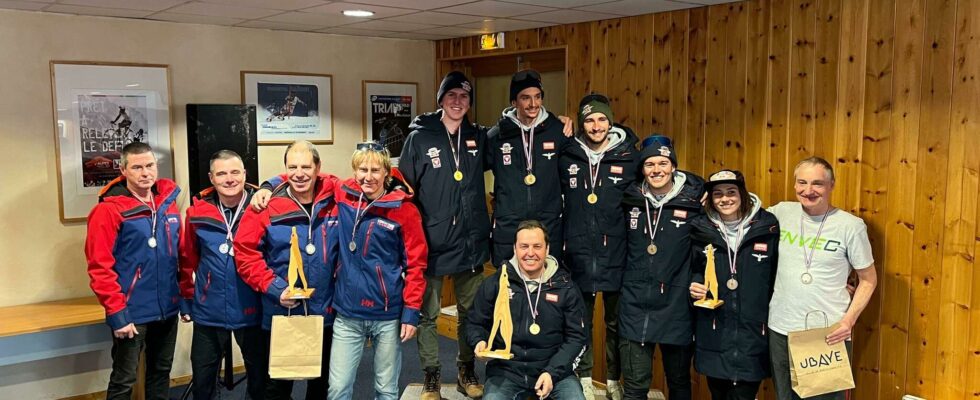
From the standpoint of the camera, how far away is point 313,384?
370 centimetres

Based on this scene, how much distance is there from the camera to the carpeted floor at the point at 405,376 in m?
4.68

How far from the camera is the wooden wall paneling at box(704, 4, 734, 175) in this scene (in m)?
4.18

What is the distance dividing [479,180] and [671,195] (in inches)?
37.0

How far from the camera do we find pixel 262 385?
3568 millimetres

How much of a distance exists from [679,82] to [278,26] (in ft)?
8.44

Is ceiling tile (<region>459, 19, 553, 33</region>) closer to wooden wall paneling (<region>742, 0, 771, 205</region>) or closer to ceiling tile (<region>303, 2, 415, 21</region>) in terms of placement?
ceiling tile (<region>303, 2, 415, 21</region>)

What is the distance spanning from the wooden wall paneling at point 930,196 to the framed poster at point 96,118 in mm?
4161

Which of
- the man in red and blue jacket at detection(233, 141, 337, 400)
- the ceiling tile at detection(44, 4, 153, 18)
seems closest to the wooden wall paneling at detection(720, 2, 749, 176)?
the man in red and blue jacket at detection(233, 141, 337, 400)

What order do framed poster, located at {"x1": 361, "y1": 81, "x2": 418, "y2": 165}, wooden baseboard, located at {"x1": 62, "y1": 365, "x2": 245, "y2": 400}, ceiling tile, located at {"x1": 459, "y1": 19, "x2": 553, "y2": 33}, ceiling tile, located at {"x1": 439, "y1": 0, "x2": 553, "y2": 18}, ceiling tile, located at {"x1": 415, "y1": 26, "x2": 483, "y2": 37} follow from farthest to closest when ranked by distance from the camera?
framed poster, located at {"x1": 361, "y1": 81, "x2": 418, "y2": 165}, ceiling tile, located at {"x1": 415, "y1": 26, "x2": 483, "y2": 37}, ceiling tile, located at {"x1": 459, "y1": 19, "x2": 553, "y2": 33}, wooden baseboard, located at {"x1": 62, "y1": 365, "x2": 245, "y2": 400}, ceiling tile, located at {"x1": 439, "y1": 0, "x2": 553, "y2": 18}

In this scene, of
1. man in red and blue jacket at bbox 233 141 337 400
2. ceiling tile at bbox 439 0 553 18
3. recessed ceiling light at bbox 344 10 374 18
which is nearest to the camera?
man in red and blue jacket at bbox 233 141 337 400

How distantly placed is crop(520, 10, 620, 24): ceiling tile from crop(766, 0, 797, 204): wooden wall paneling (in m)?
1.02

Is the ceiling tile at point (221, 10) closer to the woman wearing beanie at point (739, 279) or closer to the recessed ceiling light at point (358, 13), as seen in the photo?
the recessed ceiling light at point (358, 13)

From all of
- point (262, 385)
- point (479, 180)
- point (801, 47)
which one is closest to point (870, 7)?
point (801, 47)

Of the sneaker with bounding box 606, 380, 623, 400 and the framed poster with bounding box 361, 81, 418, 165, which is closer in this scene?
the sneaker with bounding box 606, 380, 623, 400
